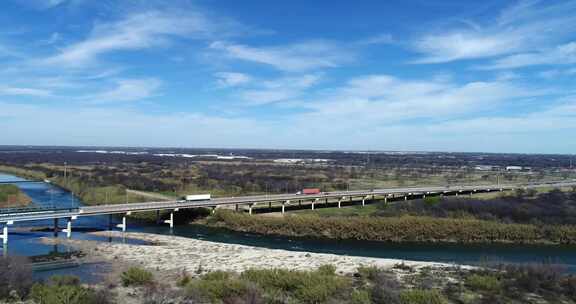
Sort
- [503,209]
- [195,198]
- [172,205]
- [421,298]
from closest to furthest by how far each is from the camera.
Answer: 1. [421,298]
2. [172,205]
3. [503,209]
4. [195,198]

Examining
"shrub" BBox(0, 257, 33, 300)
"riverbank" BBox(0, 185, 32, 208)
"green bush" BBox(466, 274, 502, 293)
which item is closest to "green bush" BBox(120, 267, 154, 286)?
"shrub" BBox(0, 257, 33, 300)

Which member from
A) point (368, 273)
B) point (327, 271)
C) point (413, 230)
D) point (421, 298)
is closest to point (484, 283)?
point (421, 298)

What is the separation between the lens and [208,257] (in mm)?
38031

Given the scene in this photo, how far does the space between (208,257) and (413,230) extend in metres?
25.8

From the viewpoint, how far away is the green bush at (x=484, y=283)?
999 inches

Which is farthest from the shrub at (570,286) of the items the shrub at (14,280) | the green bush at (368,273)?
the shrub at (14,280)

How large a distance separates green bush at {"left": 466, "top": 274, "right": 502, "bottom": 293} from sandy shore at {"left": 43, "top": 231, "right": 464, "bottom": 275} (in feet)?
21.8

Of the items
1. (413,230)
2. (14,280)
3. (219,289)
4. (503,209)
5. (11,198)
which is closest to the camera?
(219,289)

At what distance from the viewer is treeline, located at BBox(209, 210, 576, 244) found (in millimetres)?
51125

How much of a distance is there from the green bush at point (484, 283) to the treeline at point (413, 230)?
83.4ft

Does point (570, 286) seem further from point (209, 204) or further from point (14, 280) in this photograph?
point (209, 204)

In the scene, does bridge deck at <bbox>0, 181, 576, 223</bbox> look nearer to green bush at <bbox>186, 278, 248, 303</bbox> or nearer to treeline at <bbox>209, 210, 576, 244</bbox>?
treeline at <bbox>209, 210, 576, 244</bbox>

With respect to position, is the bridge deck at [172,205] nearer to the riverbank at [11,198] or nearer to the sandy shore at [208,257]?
the sandy shore at [208,257]

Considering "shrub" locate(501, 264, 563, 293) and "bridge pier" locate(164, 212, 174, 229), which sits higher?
"shrub" locate(501, 264, 563, 293)
